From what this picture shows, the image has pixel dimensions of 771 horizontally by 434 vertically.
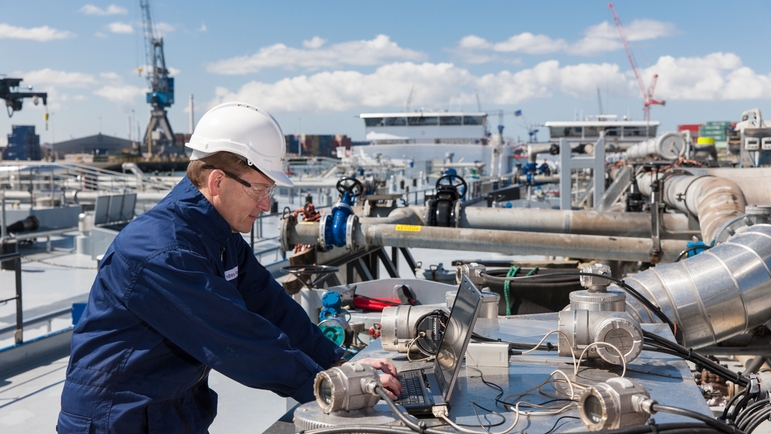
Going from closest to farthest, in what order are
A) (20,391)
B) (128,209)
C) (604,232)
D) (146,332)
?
(146,332) < (20,391) < (604,232) < (128,209)

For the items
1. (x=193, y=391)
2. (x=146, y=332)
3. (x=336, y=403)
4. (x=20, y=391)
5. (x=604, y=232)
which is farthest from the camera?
(x=604, y=232)

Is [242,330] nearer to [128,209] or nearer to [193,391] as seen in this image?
[193,391]

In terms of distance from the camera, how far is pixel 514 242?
536 cm

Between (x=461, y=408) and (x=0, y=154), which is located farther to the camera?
(x=0, y=154)

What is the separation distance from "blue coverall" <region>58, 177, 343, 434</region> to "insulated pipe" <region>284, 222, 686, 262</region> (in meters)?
3.53

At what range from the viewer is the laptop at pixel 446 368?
1697 millimetres

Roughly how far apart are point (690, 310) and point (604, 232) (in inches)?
135

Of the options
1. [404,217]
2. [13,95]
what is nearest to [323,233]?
[404,217]

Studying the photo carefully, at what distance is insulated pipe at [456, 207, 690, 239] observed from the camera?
20.5 feet

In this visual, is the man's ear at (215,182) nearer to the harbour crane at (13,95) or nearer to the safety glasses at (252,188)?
the safety glasses at (252,188)

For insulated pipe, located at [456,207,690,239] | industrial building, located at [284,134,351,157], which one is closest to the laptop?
insulated pipe, located at [456,207,690,239]

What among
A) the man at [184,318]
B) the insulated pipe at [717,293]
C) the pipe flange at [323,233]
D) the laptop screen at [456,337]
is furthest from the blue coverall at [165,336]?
the pipe flange at [323,233]

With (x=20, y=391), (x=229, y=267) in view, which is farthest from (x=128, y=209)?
(x=229, y=267)

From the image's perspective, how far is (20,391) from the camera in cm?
490
